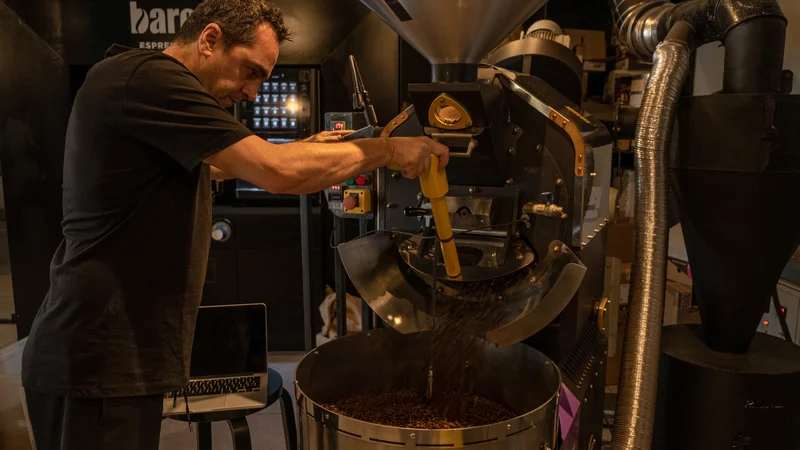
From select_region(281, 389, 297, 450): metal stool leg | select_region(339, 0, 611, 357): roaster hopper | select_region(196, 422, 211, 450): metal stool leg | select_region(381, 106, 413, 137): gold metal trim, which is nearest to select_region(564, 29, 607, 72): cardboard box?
select_region(339, 0, 611, 357): roaster hopper

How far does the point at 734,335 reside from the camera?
1.86 m

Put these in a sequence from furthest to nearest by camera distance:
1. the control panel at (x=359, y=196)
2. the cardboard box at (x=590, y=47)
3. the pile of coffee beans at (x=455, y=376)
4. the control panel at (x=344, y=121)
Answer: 1. the cardboard box at (x=590, y=47)
2. the control panel at (x=344, y=121)
3. the control panel at (x=359, y=196)
4. the pile of coffee beans at (x=455, y=376)

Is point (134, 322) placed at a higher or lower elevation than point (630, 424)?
higher

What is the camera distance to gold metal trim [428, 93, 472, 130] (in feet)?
4.32

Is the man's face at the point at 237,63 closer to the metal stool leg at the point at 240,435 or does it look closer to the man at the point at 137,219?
the man at the point at 137,219

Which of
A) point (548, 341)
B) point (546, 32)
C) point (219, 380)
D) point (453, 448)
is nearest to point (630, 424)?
point (548, 341)

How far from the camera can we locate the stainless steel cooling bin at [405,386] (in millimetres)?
1198

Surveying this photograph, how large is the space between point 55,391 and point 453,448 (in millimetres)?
831

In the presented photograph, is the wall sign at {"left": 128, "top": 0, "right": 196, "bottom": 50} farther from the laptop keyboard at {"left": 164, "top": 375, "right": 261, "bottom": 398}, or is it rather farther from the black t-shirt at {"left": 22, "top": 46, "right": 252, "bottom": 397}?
the black t-shirt at {"left": 22, "top": 46, "right": 252, "bottom": 397}

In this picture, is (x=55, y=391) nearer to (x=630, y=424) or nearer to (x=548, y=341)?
(x=548, y=341)

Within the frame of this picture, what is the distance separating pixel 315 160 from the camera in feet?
4.39

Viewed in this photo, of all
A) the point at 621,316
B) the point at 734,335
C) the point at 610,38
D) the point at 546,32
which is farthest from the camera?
the point at 610,38

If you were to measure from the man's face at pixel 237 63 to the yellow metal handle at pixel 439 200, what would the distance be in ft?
1.53

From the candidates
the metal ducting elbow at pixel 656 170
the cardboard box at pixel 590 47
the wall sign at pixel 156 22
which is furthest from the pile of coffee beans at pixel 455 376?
the cardboard box at pixel 590 47
